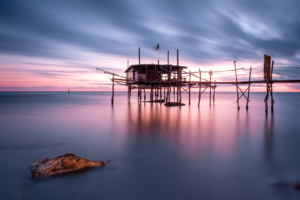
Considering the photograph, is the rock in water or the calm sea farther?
the rock in water

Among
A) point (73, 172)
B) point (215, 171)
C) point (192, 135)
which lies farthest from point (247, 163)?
point (73, 172)

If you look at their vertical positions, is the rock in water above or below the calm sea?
above

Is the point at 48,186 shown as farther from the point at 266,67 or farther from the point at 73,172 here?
the point at 266,67

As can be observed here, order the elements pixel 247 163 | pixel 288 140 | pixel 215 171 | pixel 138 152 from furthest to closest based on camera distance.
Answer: pixel 288 140, pixel 138 152, pixel 247 163, pixel 215 171

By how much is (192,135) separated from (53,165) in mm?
8883

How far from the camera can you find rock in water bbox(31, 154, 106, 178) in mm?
6508

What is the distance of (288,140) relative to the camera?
11.8m

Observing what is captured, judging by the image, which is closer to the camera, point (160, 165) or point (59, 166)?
point (59, 166)

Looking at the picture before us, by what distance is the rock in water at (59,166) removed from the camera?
6508 mm

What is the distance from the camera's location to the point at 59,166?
6.66 meters

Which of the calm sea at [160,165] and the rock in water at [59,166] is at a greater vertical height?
the rock in water at [59,166]

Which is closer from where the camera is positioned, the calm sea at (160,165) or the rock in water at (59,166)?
the calm sea at (160,165)

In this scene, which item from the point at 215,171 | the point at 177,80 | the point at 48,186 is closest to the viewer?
the point at 48,186

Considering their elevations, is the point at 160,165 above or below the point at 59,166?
below
